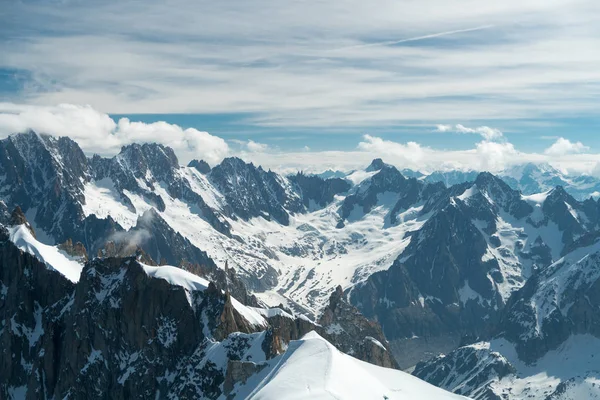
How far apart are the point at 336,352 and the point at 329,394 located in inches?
1454

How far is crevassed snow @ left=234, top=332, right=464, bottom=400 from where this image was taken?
150 meters

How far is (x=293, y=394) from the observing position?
14688cm

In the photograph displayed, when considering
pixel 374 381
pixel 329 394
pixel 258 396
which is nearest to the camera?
pixel 329 394

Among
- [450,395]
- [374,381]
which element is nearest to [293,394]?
[374,381]

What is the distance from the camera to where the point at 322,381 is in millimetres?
154250

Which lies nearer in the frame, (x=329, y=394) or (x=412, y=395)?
(x=329, y=394)

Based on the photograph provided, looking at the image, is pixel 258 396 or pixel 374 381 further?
pixel 374 381

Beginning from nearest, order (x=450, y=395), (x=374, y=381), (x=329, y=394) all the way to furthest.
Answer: (x=329, y=394), (x=374, y=381), (x=450, y=395)

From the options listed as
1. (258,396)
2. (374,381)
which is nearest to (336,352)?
(374,381)

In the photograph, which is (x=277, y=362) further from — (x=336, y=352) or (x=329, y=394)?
(x=329, y=394)

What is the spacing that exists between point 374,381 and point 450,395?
2661cm

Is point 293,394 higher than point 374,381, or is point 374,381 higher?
point 293,394

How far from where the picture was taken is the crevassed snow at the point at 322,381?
150 meters

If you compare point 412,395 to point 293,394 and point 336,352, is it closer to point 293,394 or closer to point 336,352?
point 336,352
